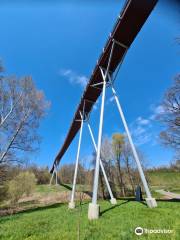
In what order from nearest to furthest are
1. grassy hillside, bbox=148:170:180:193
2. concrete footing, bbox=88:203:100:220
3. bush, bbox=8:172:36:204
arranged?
1. concrete footing, bbox=88:203:100:220
2. bush, bbox=8:172:36:204
3. grassy hillside, bbox=148:170:180:193

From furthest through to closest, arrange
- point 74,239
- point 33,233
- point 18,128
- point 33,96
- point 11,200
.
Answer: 1. point 11,200
2. point 33,96
3. point 18,128
4. point 33,233
5. point 74,239

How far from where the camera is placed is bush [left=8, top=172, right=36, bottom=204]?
2089 cm

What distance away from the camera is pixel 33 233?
5.47 meters

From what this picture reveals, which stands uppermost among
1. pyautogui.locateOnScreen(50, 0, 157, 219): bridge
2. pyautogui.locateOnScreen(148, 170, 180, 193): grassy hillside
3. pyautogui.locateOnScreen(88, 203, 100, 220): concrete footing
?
pyautogui.locateOnScreen(148, 170, 180, 193): grassy hillside

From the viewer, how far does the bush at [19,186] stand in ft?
68.5

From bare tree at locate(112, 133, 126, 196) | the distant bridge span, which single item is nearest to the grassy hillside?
bare tree at locate(112, 133, 126, 196)

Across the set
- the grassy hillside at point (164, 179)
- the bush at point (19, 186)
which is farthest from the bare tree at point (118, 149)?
the grassy hillside at point (164, 179)

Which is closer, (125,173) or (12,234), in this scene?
(12,234)

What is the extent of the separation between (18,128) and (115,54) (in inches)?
337

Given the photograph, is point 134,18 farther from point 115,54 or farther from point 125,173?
point 125,173

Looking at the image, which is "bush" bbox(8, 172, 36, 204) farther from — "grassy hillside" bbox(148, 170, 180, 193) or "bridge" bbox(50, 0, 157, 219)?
"grassy hillside" bbox(148, 170, 180, 193)

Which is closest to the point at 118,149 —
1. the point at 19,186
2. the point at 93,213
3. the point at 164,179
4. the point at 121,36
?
the point at 19,186

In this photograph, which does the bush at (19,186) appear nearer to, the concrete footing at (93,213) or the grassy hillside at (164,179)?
the concrete footing at (93,213)

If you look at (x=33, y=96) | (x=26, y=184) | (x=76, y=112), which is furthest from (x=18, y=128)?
(x=26, y=184)
